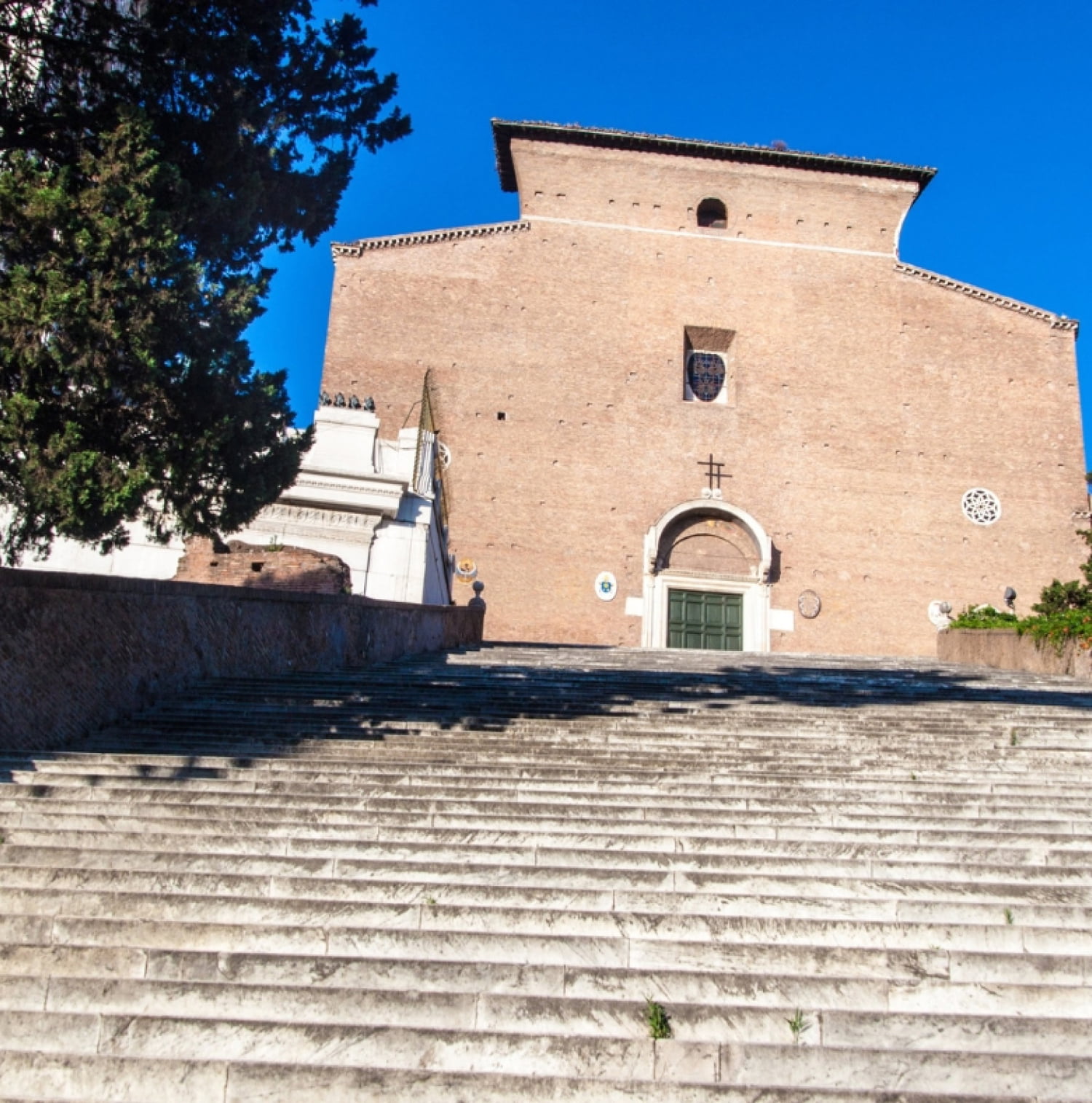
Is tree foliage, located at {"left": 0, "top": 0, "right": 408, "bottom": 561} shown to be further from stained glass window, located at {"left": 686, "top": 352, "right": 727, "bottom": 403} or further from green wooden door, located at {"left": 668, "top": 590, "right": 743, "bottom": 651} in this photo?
stained glass window, located at {"left": 686, "top": 352, "right": 727, "bottom": 403}

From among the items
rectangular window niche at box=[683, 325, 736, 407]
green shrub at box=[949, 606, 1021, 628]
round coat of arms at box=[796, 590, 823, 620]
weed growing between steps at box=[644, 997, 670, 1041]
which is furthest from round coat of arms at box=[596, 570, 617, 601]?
weed growing between steps at box=[644, 997, 670, 1041]

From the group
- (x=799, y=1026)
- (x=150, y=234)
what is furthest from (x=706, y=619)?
(x=799, y=1026)

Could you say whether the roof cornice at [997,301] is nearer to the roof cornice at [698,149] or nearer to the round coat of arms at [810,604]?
the roof cornice at [698,149]

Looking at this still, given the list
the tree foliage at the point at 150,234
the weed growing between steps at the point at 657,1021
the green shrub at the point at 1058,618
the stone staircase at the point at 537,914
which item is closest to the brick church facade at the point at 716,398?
the green shrub at the point at 1058,618

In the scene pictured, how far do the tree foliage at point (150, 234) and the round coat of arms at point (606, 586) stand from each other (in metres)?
10.7

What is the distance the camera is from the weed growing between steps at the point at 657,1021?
295 cm

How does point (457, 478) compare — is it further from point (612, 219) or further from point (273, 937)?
point (273, 937)

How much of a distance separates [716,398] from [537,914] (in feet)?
53.0

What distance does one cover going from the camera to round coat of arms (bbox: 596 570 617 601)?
1678cm

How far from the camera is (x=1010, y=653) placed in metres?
11.4

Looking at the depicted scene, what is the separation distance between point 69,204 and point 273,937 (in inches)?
147

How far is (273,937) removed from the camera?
3.41 metres

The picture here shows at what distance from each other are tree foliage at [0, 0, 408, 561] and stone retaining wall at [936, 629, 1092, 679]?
26.2ft

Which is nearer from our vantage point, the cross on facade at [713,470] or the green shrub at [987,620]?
the green shrub at [987,620]
